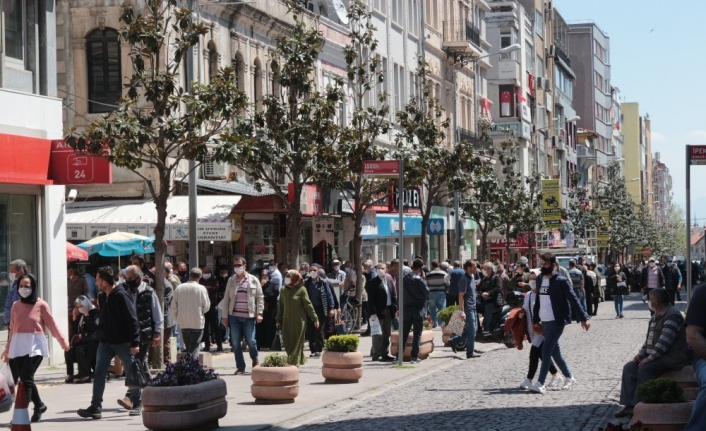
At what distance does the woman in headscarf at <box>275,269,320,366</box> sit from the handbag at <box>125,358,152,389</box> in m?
5.59

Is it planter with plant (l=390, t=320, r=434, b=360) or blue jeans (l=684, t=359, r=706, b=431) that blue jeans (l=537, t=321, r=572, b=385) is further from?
blue jeans (l=684, t=359, r=706, b=431)

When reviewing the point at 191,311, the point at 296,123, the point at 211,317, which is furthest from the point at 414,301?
the point at 296,123

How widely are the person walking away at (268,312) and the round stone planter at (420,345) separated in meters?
3.31

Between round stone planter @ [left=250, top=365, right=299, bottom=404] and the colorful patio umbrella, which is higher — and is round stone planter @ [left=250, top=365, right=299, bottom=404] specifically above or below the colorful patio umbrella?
below

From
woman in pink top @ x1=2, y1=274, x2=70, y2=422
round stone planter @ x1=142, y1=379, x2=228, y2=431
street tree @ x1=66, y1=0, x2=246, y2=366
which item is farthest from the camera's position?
street tree @ x1=66, y1=0, x2=246, y2=366

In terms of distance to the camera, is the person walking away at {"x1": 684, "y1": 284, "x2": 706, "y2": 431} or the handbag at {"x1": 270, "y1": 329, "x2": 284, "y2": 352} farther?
the handbag at {"x1": 270, "y1": 329, "x2": 284, "y2": 352}

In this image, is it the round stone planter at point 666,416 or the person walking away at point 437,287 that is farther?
the person walking away at point 437,287

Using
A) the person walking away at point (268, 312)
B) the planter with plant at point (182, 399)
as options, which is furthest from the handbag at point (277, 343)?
the planter with plant at point (182, 399)

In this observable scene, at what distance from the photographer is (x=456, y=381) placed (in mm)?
20875

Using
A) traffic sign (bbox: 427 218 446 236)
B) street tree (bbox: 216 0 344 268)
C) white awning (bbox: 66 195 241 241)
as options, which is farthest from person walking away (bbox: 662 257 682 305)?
street tree (bbox: 216 0 344 268)

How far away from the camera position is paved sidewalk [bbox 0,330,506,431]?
15.6m

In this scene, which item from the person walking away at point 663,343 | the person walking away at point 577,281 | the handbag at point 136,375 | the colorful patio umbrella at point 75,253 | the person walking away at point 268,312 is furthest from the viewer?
the person walking away at point 577,281

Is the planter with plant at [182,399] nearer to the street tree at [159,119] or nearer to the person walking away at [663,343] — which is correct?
the person walking away at [663,343]

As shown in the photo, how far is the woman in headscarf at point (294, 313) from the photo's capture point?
21.9 meters
